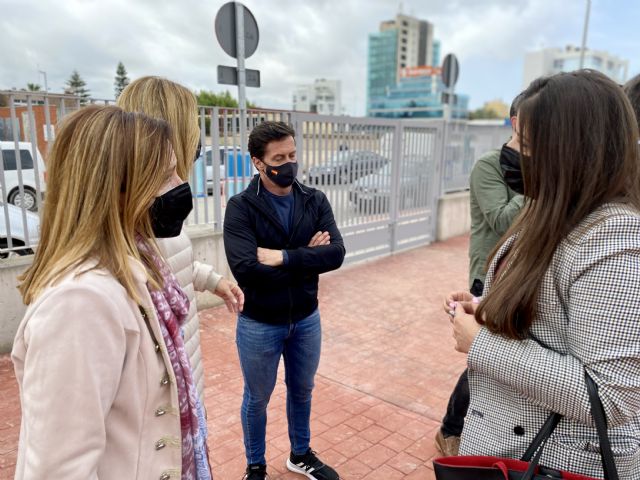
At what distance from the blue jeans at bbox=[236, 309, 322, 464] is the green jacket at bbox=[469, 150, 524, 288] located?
1.13m

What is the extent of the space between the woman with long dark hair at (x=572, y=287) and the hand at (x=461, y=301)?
0.29 metres

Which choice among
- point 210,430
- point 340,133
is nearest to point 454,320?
point 210,430

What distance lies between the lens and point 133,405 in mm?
1169

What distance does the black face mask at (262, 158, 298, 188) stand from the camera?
2475mm

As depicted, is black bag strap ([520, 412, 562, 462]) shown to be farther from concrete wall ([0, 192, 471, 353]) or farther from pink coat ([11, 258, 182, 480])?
concrete wall ([0, 192, 471, 353])

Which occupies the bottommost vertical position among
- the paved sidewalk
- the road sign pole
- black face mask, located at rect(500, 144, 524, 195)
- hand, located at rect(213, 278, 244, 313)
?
the paved sidewalk

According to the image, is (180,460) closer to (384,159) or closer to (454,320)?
(454,320)

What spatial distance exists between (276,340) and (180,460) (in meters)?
1.15

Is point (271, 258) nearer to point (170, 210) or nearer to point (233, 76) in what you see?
point (170, 210)

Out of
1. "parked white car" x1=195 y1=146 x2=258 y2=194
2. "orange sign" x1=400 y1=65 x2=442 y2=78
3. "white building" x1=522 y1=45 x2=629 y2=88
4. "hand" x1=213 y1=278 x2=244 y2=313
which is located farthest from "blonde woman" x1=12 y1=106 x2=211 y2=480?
"white building" x1=522 y1=45 x2=629 y2=88

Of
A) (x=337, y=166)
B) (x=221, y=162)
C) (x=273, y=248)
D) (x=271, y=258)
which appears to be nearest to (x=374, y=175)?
(x=337, y=166)

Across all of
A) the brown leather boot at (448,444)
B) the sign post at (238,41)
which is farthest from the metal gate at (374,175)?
the brown leather boot at (448,444)

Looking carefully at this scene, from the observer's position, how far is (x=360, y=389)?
3.84 m

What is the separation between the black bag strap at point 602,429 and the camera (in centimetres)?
116
